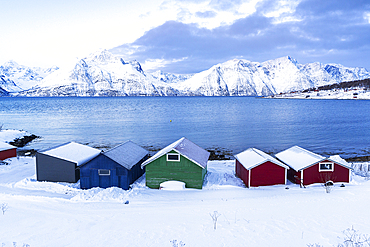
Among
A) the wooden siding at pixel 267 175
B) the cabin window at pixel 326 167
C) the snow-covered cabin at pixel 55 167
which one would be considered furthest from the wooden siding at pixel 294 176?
the snow-covered cabin at pixel 55 167

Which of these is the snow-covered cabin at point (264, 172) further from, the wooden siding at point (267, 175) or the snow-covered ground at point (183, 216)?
the snow-covered ground at point (183, 216)

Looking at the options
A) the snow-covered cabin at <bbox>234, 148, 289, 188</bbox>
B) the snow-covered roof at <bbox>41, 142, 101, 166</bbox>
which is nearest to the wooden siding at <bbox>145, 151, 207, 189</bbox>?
the snow-covered cabin at <bbox>234, 148, 289, 188</bbox>

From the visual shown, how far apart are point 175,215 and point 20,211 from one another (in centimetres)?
841

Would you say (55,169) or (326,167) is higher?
(326,167)

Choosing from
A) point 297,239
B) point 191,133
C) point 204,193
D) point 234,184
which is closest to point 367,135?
point 191,133

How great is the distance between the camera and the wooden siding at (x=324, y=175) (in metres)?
23.1

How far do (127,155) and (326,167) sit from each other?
18.1m

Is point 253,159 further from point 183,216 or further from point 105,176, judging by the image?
point 105,176

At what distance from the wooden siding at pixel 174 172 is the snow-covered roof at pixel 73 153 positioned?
705cm

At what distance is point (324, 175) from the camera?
23359 mm

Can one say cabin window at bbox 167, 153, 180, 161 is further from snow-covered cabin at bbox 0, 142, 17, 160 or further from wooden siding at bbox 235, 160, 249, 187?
snow-covered cabin at bbox 0, 142, 17, 160

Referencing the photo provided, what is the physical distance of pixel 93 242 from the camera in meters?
10.7

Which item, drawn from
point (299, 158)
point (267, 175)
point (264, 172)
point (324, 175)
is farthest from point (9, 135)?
point (324, 175)

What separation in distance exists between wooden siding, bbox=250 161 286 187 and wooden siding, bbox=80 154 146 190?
1097 cm
